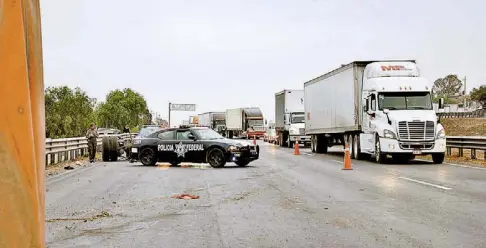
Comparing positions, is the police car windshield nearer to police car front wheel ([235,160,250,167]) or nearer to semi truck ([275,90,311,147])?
police car front wheel ([235,160,250,167])

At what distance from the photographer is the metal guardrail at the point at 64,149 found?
22.2 meters

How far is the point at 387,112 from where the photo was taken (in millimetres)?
22688

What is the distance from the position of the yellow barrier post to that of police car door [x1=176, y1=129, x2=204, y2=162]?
775 inches

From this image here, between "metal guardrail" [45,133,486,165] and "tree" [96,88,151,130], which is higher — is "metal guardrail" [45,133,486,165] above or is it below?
below

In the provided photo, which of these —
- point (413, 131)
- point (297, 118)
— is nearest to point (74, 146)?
point (413, 131)

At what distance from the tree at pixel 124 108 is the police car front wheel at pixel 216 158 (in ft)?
240

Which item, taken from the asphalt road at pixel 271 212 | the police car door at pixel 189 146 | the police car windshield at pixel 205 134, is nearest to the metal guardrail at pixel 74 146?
the police car door at pixel 189 146

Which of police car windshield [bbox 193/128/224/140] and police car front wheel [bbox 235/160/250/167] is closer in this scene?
police car front wheel [bbox 235/160/250/167]

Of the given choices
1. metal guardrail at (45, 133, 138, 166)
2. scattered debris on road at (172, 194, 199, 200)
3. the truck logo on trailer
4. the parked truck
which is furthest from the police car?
the parked truck

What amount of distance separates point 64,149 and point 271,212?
660 inches

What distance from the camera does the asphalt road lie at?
7.07 m

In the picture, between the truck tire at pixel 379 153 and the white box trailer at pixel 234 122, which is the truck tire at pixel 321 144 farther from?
the white box trailer at pixel 234 122

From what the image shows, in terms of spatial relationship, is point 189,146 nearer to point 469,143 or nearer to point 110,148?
point 110,148

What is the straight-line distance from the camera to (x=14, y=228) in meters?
1.90
